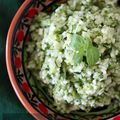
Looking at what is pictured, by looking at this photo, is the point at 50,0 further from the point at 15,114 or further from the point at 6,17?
the point at 15,114

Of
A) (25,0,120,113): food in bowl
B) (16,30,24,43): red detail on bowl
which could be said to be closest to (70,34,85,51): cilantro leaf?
(25,0,120,113): food in bowl

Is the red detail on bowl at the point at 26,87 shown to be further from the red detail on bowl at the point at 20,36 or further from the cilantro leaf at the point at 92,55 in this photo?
the cilantro leaf at the point at 92,55

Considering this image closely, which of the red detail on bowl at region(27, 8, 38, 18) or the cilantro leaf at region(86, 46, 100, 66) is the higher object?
the red detail on bowl at region(27, 8, 38, 18)

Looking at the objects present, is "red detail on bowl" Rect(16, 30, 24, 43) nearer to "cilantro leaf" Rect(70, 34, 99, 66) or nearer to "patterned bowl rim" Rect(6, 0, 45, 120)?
"patterned bowl rim" Rect(6, 0, 45, 120)

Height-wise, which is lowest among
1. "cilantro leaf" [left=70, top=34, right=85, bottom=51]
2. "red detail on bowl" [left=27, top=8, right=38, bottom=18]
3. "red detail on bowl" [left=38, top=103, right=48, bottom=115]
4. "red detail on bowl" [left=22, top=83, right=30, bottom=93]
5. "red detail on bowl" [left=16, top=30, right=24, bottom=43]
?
"red detail on bowl" [left=38, top=103, right=48, bottom=115]

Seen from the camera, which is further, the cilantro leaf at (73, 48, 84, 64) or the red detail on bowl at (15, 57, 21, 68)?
the red detail on bowl at (15, 57, 21, 68)

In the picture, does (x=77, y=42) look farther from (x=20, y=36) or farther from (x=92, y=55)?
(x=20, y=36)

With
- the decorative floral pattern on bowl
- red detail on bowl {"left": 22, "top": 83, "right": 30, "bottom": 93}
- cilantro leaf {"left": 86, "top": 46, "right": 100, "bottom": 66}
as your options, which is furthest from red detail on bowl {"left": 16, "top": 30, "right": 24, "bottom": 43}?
Answer: cilantro leaf {"left": 86, "top": 46, "right": 100, "bottom": 66}

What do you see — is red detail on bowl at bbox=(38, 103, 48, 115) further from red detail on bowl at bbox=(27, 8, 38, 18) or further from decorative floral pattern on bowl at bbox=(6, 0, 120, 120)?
red detail on bowl at bbox=(27, 8, 38, 18)

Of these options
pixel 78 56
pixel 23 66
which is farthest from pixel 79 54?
pixel 23 66
